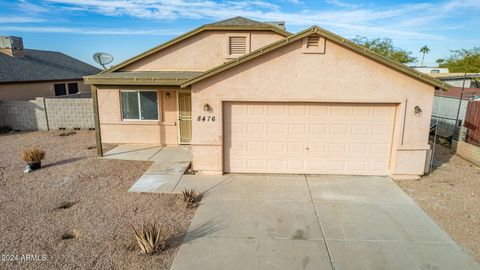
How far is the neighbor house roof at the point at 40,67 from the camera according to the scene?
1907 centimetres

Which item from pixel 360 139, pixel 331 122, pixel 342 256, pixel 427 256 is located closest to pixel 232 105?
pixel 331 122

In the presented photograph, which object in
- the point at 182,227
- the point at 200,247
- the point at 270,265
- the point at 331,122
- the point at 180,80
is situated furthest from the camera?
the point at 180,80

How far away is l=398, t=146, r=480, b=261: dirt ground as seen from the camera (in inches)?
233

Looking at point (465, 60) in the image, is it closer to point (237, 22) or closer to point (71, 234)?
point (237, 22)

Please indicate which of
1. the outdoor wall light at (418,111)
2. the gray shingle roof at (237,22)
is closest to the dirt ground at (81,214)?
the gray shingle roof at (237,22)

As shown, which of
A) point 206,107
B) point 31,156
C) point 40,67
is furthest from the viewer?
point 40,67

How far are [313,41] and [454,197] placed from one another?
5.75 metres

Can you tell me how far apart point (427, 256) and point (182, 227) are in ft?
15.5

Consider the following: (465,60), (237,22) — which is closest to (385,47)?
(465,60)

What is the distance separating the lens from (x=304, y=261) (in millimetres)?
4938

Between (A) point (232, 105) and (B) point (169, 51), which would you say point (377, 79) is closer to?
(A) point (232, 105)

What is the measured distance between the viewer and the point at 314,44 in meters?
8.27

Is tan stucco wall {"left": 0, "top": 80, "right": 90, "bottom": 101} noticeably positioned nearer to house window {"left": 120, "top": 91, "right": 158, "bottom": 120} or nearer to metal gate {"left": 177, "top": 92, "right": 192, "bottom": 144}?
house window {"left": 120, "top": 91, "right": 158, "bottom": 120}

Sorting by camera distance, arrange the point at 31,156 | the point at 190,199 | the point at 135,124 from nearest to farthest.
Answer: the point at 190,199
the point at 31,156
the point at 135,124
